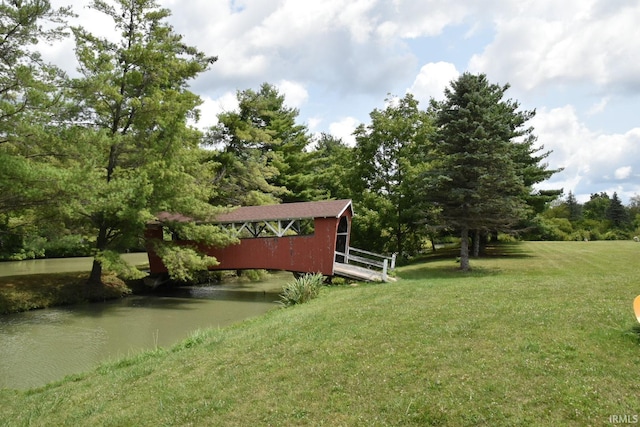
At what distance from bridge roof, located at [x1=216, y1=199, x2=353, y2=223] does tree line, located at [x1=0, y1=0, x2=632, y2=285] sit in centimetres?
92

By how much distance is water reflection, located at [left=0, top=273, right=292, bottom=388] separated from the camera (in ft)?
34.9

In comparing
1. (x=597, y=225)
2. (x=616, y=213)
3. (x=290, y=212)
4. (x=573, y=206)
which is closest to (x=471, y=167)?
(x=290, y=212)

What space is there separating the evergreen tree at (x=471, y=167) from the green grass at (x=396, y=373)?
9.33 metres

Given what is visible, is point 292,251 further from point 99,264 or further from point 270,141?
point 270,141

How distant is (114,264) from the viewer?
723 inches

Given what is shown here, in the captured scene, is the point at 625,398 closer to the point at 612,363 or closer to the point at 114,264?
the point at 612,363

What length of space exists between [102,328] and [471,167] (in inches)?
642

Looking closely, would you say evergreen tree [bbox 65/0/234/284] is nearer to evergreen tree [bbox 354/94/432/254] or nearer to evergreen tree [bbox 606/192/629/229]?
evergreen tree [bbox 354/94/432/254]

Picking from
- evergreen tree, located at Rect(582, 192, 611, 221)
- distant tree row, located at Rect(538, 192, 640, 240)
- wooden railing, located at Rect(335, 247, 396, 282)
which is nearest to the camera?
wooden railing, located at Rect(335, 247, 396, 282)

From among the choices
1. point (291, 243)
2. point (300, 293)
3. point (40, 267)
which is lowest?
point (40, 267)

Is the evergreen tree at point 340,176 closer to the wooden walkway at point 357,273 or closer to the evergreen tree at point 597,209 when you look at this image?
the wooden walkway at point 357,273

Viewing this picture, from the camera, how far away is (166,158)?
20.6 meters

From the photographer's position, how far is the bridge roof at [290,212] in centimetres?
2002

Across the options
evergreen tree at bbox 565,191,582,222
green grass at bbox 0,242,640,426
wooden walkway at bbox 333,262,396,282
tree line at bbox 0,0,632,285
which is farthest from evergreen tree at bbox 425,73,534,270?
evergreen tree at bbox 565,191,582,222
